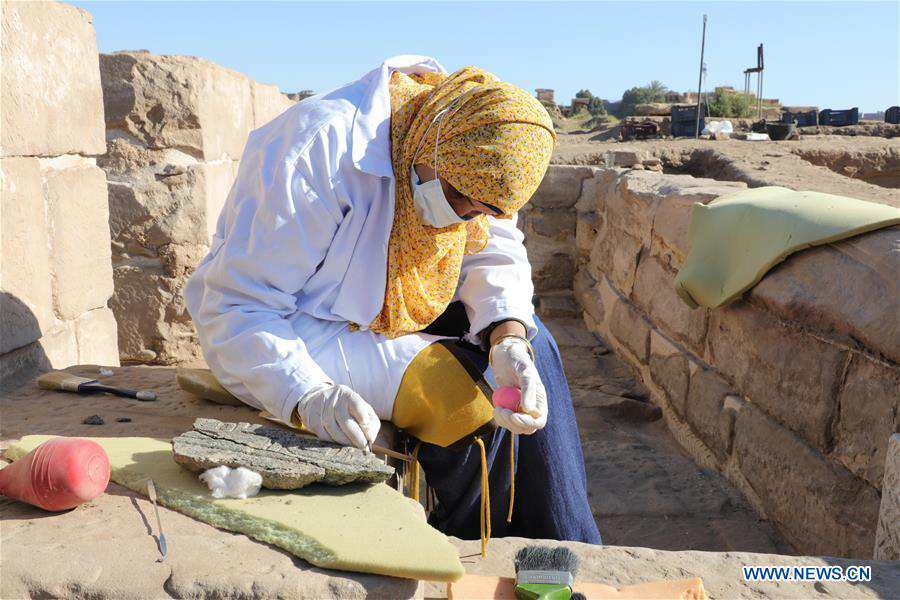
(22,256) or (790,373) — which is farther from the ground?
(22,256)

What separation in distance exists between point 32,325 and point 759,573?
219 cm

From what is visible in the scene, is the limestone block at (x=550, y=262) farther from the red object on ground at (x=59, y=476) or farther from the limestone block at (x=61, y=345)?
the red object on ground at (x=59, y=476)

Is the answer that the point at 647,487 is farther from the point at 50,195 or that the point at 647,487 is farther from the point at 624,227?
the point at 50,195

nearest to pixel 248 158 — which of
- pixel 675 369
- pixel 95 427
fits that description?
pixel 95 427

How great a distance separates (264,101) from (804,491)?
11.1 ft

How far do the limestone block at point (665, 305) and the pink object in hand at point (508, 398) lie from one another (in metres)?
1.78

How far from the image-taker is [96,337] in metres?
2.96

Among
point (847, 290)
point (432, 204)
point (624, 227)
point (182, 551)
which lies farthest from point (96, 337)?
point (624, 227)

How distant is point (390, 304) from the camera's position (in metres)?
2.18

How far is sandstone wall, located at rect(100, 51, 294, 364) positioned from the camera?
133 inches

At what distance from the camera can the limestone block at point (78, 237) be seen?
260 centimetres

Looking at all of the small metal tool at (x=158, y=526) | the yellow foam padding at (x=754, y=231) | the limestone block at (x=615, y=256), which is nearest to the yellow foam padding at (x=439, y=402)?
the small metal tool at (x=158, y=526)

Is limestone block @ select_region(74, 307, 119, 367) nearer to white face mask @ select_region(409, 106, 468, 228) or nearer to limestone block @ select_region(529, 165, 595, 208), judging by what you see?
white face mask @ select_region(409, 106, 468, 228)

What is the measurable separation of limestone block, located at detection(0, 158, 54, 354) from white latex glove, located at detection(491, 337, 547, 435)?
1.43 meters
